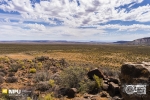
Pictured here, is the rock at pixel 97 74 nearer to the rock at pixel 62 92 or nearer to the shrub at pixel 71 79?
the shrub at pixel 71 79

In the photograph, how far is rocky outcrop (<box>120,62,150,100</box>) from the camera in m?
6.18

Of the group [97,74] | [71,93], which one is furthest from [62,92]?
[97,74]

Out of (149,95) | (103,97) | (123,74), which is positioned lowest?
(103,97)

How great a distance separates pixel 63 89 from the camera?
1103 cm

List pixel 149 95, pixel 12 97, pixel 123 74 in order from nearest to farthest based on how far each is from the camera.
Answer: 1. pixel 149 95
2. pixel 123 74
3. pixel 12 97

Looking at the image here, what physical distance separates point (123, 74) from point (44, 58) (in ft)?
68.9

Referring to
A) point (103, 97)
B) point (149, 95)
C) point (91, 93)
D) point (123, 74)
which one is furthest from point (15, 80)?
point (149, 95)

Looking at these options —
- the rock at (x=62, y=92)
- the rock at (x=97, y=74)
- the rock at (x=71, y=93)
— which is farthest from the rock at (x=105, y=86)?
the rock at (x=62, y=92)

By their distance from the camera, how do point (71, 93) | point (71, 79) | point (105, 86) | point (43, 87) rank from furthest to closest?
point (71, 79) → point (43, 87) → point (105, 86) → point (71, 93)

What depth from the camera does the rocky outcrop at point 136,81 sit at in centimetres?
618

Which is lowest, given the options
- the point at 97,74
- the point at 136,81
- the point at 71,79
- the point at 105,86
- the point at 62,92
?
the point at 62,92

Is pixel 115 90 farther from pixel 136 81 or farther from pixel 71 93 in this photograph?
pixel 136 81

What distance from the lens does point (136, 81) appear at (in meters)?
6.44

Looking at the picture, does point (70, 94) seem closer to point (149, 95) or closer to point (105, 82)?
point (105, 82)
